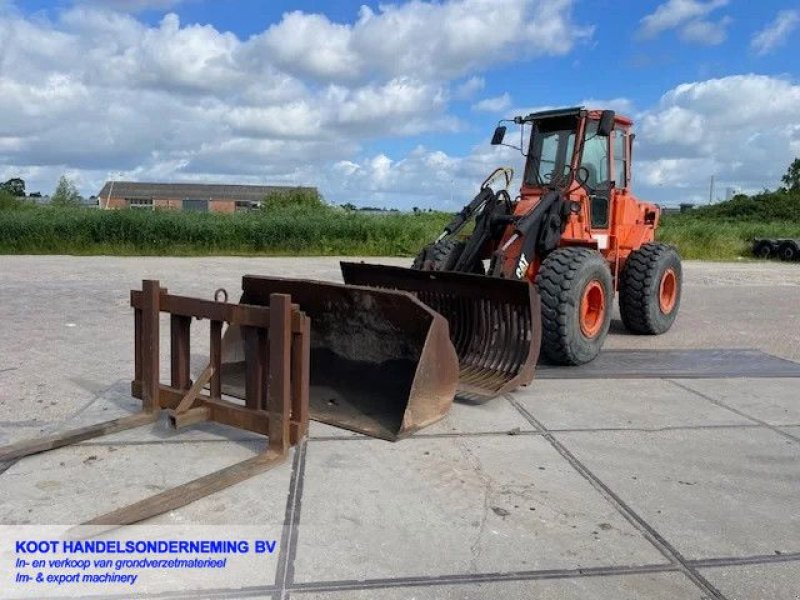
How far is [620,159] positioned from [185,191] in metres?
90.4

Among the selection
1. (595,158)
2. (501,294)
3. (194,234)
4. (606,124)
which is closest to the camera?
(501,294)

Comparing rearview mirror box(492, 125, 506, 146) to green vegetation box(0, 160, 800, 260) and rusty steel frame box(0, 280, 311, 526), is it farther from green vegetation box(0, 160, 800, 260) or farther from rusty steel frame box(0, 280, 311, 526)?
green vegetation box(0, 160, 800, 260)

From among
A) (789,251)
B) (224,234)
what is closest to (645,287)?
(224,234)

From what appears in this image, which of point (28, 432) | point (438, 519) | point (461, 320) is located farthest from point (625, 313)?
point (28, 432)

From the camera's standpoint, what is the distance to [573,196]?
789 centimetres

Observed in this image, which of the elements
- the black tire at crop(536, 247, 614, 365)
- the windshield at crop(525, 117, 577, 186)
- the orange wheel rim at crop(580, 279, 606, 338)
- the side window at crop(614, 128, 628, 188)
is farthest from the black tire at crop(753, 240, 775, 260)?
the black tire at crop(536, 247, 614, 365)

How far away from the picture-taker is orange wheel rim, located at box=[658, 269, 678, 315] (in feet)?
30.6

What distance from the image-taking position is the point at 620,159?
8.57 metres

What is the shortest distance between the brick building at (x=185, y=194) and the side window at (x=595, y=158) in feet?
256

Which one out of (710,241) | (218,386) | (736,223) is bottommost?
(218,386)

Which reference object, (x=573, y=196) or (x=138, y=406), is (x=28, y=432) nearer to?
(x=138, y=406)

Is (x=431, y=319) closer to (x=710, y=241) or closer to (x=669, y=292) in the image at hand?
(x=669, y=292)

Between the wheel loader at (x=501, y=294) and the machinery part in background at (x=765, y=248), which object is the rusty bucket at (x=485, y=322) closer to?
the wheel loader at (x=501, y=294)

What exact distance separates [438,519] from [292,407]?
123 cm
